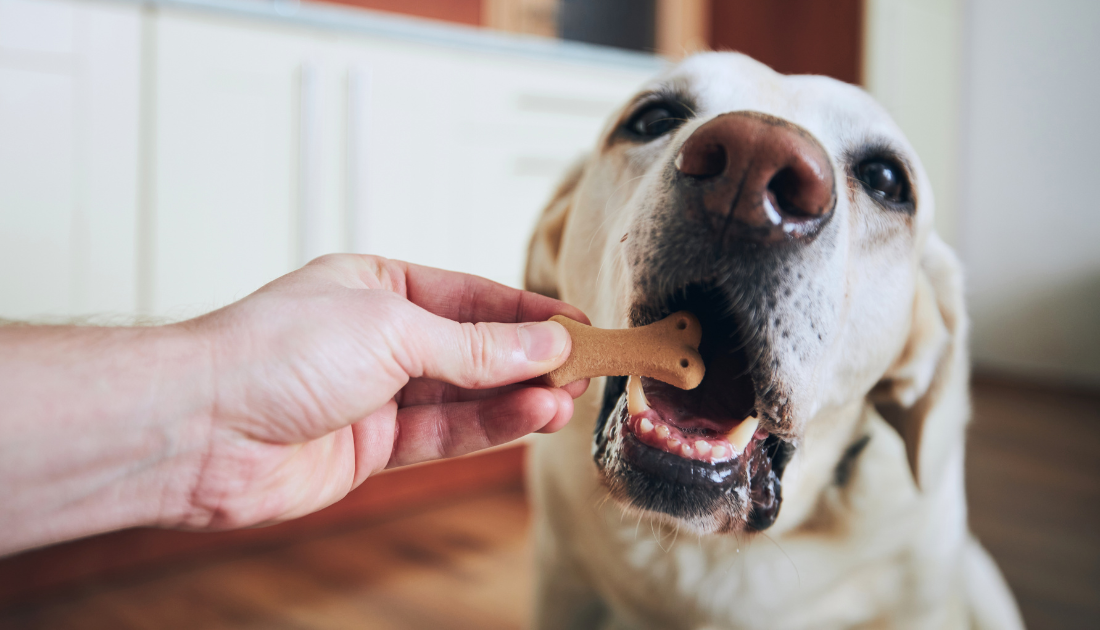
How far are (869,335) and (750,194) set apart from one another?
447 millimetres

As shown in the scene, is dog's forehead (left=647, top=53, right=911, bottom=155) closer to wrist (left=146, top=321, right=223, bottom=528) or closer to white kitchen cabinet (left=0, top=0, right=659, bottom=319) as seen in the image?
wrist (left=146, top=321, right=223, bottom=528)

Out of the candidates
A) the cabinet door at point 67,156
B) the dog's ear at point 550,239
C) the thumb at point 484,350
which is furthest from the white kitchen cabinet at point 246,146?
the thumb at point 484,350

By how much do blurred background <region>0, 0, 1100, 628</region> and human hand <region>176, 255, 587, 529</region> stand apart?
0.86m

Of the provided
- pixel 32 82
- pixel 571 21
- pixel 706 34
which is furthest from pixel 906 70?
pixel 32 82

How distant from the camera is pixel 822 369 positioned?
91 centimetres

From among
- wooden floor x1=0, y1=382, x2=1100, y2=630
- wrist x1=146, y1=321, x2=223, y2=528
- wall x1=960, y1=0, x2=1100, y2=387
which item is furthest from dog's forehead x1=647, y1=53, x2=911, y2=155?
wooden floor x1=0, y1=382, x2=1100, y2=630

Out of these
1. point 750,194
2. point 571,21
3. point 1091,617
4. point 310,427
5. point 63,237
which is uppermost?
point 571,21

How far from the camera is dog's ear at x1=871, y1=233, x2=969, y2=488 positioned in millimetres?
1147

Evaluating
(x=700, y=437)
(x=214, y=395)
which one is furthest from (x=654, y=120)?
(x=214, y=395)

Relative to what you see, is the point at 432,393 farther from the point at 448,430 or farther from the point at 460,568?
the point at 460,568

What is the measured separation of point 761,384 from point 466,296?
433 millimetres

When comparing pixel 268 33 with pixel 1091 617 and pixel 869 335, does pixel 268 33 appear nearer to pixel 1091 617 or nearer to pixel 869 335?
pixel 869 335

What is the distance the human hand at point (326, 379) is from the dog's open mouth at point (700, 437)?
0.33ft

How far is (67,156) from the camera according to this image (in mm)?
1769
